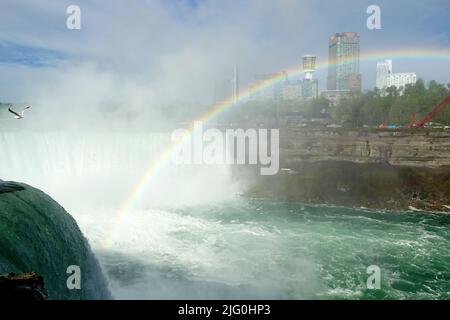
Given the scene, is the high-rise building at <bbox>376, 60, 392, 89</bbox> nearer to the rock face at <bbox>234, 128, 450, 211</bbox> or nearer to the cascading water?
the rock face at <bbox>234, 128, 450, 211</bbox>

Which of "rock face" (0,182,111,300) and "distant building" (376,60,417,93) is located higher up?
"distant building" (376,60,417,93)

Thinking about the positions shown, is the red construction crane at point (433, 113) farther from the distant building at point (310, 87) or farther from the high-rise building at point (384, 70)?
the distant building at point (310, 87)

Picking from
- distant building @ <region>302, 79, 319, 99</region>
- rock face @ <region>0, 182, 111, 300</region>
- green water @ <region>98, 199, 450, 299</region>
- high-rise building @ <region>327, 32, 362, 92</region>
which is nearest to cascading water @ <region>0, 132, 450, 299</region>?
green water @ <region>98, 199, 450, 299</region>

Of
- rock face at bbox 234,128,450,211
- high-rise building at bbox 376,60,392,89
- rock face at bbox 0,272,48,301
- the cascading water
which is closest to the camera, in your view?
rock face at bbox 0,272,48,301

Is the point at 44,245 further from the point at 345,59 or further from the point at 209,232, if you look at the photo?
the point at 345,59

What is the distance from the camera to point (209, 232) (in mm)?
19922

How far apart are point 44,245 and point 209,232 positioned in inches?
516

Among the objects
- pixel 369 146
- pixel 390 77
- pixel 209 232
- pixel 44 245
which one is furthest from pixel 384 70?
pixel 44 245

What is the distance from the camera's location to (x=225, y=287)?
1268 centimetres

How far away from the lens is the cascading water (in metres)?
13.4

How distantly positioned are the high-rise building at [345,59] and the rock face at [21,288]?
114331 millimetres

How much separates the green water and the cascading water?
0.05 metres

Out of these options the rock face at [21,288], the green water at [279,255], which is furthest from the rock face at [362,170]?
the rock face at [21,288]
